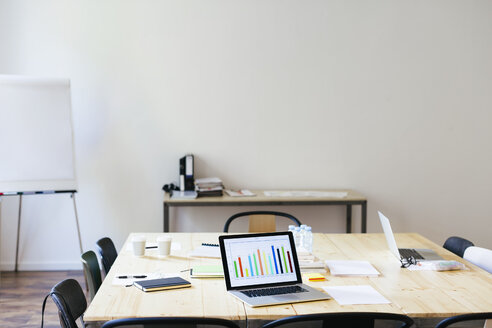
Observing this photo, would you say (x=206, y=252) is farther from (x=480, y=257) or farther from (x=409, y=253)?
(x=480, y=257)

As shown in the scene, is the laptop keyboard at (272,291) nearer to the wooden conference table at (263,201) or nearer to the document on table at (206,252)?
the document on table at (206,252)

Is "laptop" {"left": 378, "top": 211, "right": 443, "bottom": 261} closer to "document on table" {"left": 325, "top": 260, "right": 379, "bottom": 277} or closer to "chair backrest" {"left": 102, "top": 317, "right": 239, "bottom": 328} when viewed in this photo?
"document on table" {"left": 325, "top": 260, "right": 379, "bottom": 277}

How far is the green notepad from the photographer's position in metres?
2.83

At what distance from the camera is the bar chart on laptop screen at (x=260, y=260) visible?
8.65 ft

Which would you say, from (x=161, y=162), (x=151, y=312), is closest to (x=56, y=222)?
(x=161, y=162)

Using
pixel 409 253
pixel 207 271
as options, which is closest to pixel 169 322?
pixel 207 271

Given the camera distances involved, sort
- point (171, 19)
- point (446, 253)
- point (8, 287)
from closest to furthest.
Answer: point (446, 253), point (8, 287), point (171, 19)

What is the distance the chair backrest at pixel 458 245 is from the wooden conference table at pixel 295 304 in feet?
0.55

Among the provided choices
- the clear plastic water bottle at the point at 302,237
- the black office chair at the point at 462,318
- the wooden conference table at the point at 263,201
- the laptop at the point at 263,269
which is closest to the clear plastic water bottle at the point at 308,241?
the clear plastic water bottle at the point at 302,237

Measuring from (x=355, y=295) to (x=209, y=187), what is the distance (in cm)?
273

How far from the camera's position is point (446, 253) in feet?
11.2

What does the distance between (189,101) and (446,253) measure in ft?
9.46

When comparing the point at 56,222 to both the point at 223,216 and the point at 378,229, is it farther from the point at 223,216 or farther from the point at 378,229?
the point at 378,229

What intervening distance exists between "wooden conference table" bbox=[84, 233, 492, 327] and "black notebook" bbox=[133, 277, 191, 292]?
3 cm
